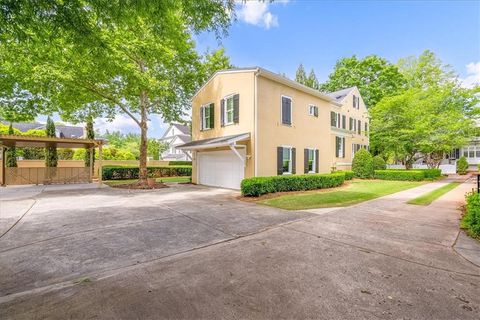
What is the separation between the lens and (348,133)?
72.6 feet

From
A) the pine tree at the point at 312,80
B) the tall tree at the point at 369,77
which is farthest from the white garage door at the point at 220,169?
the pine tree at the point at 312,80

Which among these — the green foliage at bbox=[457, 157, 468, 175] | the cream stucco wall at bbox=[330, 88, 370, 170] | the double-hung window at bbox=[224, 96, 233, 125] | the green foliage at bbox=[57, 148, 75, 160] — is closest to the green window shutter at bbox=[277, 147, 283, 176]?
the double-hung window at bbox=[224, 96, 233, 125]

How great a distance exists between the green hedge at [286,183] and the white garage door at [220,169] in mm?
2471

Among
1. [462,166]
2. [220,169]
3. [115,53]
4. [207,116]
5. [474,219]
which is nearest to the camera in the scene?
[474,219]

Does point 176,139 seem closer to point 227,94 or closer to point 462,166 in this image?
point 227,94

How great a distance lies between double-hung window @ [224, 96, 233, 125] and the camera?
13.4 metres

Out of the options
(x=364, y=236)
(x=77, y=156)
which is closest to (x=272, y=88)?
(x=364, y=236)

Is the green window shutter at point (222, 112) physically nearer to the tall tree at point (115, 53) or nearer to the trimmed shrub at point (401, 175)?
the tall tree at point (115, 53)

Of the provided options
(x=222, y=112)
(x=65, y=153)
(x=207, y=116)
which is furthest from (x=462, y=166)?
(x=65, y=153)

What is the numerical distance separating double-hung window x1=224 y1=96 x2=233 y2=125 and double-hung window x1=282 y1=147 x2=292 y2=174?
3730 millimetres

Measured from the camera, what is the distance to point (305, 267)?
3586mm

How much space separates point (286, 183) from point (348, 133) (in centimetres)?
1425

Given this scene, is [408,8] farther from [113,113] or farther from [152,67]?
[113,113]

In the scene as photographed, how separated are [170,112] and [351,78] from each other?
27365mm
